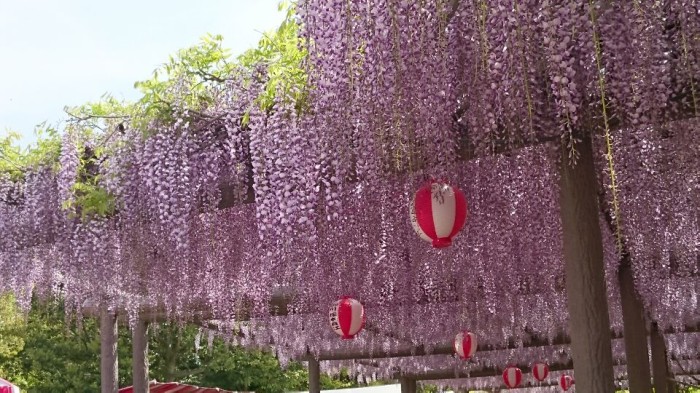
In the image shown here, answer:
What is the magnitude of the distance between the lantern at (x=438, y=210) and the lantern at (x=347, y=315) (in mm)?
3042

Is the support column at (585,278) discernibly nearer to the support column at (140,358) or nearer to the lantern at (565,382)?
the support column at (140,358)

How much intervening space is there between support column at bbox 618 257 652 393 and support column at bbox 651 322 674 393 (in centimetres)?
222

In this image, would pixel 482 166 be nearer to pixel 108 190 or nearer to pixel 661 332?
pixel 108 190

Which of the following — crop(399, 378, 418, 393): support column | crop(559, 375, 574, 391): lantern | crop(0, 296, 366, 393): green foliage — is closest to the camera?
crop(399, 378, 418, 393): support column

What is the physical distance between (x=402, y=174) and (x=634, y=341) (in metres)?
3.14

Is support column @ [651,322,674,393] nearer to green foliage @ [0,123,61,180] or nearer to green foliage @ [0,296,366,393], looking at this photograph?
green foliage @ [0,123,61,180]

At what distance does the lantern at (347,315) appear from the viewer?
24.9 feet

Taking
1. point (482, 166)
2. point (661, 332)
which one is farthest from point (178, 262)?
point (661, 332)

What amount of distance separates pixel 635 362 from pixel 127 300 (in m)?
5.07

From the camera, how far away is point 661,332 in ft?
30.6

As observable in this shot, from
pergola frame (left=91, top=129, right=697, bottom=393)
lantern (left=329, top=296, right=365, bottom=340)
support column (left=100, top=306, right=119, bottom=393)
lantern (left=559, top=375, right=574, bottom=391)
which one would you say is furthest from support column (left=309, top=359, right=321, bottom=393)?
pergola frame (left=91, top=129, right=697, bottom=393)

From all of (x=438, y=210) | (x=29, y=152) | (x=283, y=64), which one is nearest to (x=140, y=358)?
(x=29, y=152)

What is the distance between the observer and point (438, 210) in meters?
4.54

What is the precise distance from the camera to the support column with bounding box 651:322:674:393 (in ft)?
29.9
